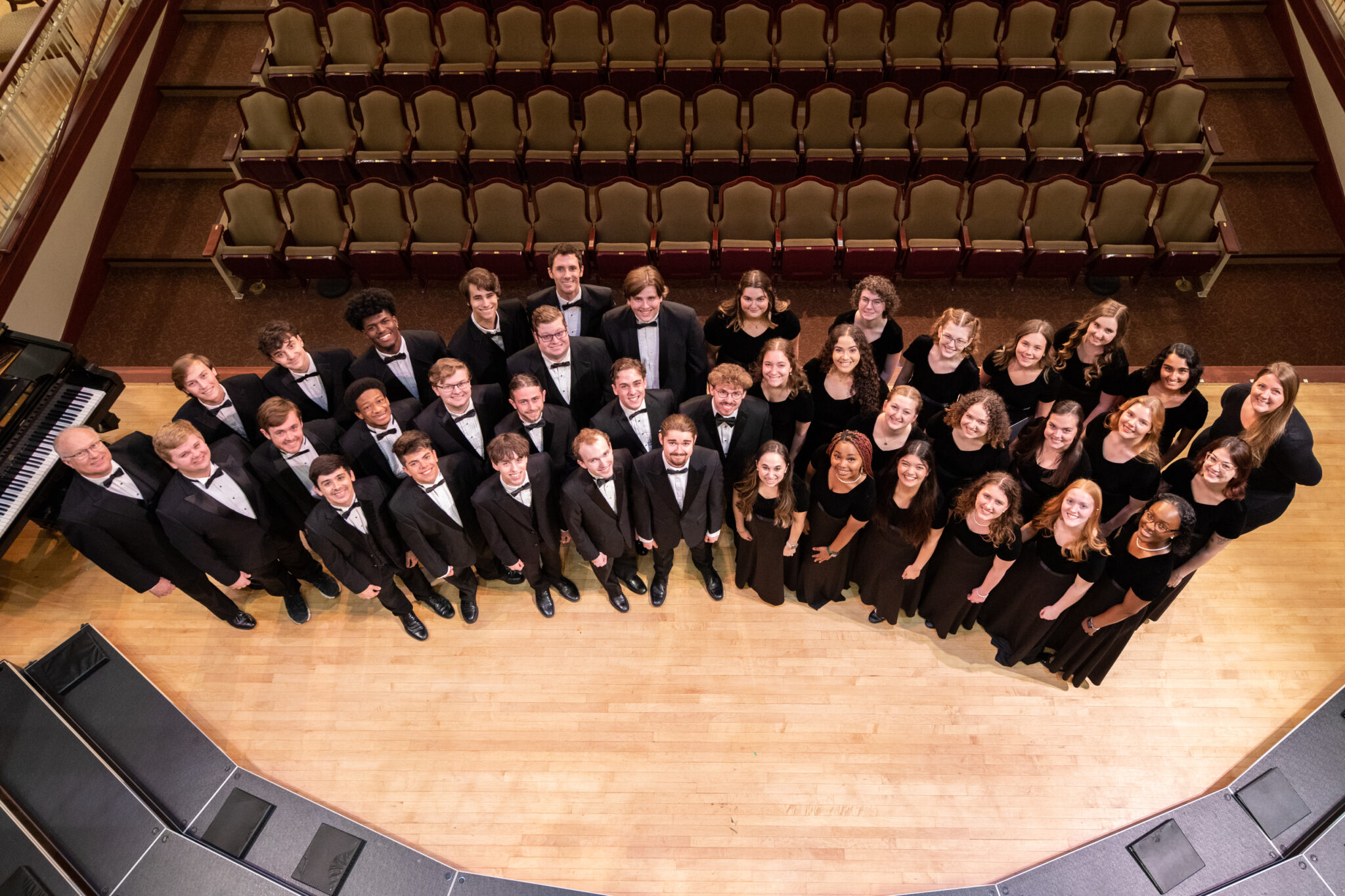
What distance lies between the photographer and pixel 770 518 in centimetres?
308

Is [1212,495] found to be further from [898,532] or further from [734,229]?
[734,229]

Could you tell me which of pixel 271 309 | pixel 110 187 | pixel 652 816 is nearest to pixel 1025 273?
pixel 652 816

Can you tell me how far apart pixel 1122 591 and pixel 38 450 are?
4.55 meters

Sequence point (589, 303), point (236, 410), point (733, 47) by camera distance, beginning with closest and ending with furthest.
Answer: point (236, 410), point (589, 303), point (733, 47)

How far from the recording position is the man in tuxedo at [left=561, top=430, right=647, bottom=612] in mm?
2826

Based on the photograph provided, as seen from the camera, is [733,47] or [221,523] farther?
[733,47]

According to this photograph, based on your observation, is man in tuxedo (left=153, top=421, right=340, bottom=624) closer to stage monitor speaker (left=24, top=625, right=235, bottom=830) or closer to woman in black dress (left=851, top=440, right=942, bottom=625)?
stage monitor speaker (left=24, top=625, right=235, bottom=830)

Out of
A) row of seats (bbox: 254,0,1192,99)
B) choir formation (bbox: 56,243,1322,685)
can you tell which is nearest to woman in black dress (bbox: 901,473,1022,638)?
choir formation (bbox: 56,243,1322,685)

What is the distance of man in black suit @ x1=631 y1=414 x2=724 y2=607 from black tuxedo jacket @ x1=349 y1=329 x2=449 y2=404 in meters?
1.15

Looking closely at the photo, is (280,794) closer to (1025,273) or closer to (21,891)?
(21,891)

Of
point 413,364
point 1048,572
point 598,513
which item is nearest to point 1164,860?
point 1048,572

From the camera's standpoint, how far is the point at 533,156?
5105 mm

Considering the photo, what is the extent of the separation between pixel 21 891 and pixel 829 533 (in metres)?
3.24

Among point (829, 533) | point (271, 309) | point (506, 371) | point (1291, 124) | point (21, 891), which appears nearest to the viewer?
point (21, 891)
